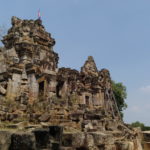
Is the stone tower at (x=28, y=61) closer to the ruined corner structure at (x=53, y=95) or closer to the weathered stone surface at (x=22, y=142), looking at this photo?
the ruined corner structure at (x=53, y=95)

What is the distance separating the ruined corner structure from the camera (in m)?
5.12

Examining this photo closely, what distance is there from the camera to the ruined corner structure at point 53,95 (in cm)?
512

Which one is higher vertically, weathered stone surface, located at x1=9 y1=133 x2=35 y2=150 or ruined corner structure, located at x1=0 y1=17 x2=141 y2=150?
ruined corner structure, located at x1=0 y1=17 x2=141 y2=150

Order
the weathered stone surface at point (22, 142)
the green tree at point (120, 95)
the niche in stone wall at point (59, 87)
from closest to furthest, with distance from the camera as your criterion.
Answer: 1. the weathered stone surface at point (22, 142)
2. the niche in stone wall at point (59, 87)
3. the green tree at point (120, 95)

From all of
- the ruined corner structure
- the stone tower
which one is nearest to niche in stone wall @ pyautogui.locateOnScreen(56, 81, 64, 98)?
the ruined corner structure

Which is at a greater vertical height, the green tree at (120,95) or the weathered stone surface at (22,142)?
the green tree at (120,95)

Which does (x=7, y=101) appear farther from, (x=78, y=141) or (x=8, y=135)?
(x=8, y=135)

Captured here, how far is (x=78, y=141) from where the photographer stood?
425cm

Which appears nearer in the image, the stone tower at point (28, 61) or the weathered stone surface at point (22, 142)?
the weathered stone surface at point (22, 142)

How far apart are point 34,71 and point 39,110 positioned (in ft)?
12.1

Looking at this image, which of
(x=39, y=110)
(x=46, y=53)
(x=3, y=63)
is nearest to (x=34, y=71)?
(x=3, y=63)

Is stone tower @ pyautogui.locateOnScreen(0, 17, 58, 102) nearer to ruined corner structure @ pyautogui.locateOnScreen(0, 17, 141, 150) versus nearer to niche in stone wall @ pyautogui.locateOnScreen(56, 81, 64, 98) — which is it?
ruined corner structure @ pyautogui.locateOnScreen(0, 17, 141, 150)

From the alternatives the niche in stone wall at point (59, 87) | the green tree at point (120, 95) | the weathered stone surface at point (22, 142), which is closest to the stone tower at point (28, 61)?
the niche in stone wall at point (59, 87)

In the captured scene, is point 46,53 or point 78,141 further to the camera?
point 46,53
